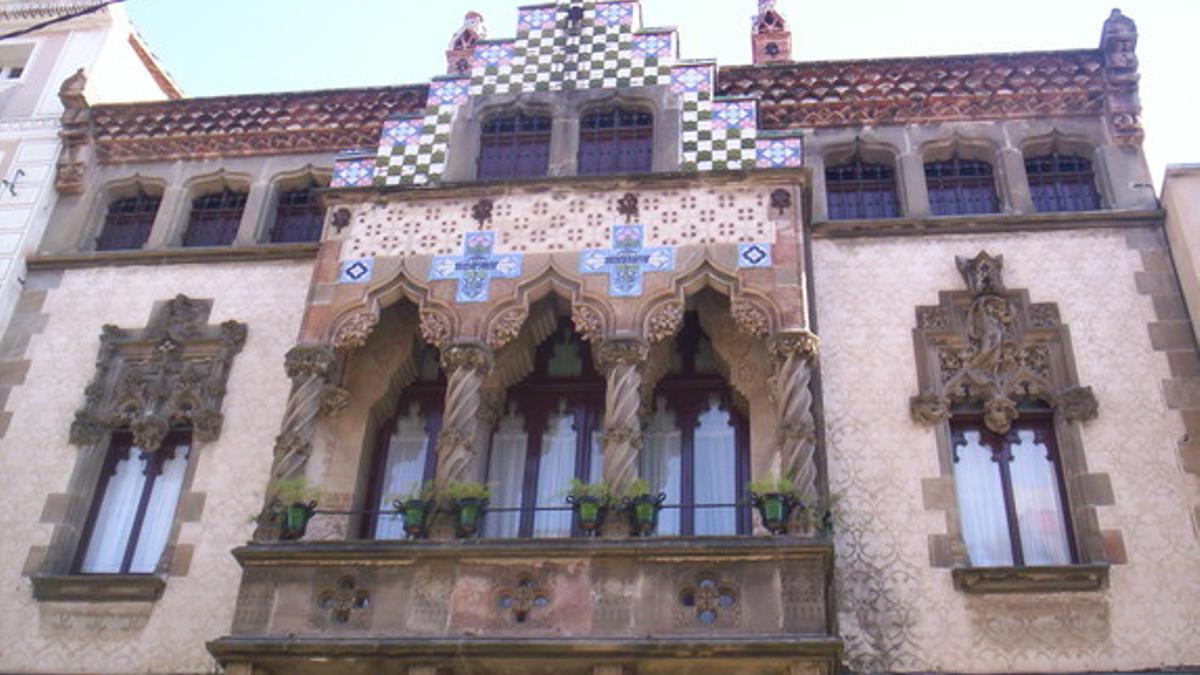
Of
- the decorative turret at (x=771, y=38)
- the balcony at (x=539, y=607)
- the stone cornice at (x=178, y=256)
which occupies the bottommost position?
the balcony at (x=539, y=607)

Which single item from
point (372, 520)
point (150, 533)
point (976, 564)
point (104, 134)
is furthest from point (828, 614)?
point (104, 134)

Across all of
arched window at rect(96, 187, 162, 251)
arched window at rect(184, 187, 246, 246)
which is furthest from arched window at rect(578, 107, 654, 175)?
arched window at rect(96, 187, 162, 251)

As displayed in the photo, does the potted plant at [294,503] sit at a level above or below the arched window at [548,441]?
below

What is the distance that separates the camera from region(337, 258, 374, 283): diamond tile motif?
53.6 ft

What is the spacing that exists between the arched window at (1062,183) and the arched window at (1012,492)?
3.55 m

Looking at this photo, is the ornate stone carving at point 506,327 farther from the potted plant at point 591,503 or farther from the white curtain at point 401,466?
the potted plant at point 591,503

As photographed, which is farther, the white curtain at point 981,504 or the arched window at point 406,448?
the arched window at point 406,448

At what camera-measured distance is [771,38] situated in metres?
21.0

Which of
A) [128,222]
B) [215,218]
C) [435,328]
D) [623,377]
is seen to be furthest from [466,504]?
[128,222]

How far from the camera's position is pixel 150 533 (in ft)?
53.7

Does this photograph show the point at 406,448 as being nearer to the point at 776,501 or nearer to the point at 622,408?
the point at 622,408

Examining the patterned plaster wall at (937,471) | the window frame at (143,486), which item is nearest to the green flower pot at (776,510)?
the patterned plaster wall at (937,471)

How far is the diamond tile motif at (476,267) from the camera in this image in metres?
16.0

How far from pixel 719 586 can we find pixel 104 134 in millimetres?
A: 12878
